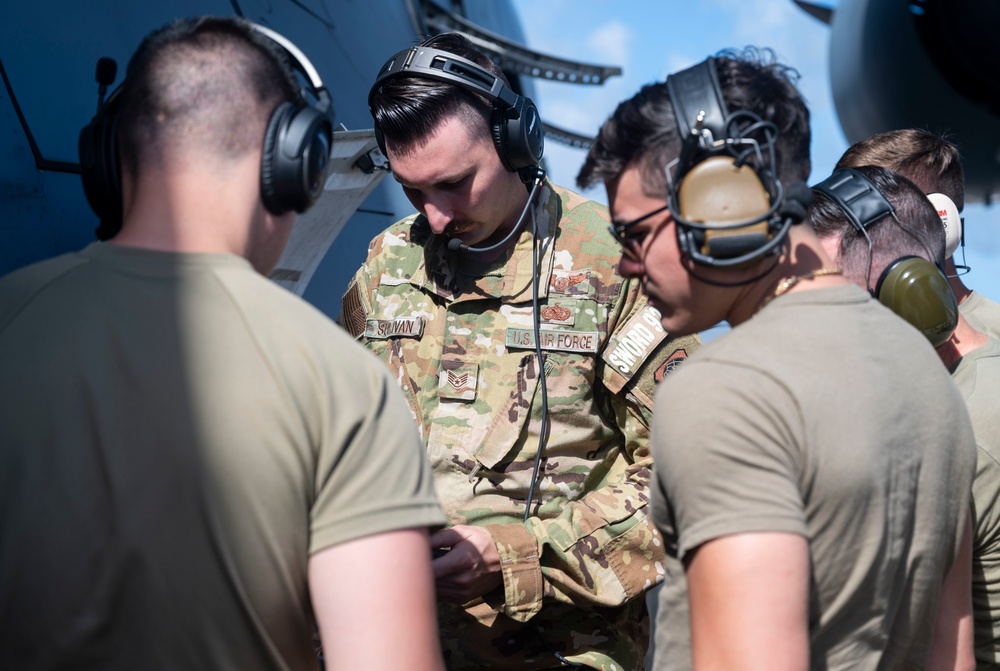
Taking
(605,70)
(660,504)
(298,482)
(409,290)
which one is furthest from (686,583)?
(605,70)

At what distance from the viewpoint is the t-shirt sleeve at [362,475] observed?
1.26 metres

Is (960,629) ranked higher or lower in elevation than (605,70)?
lower

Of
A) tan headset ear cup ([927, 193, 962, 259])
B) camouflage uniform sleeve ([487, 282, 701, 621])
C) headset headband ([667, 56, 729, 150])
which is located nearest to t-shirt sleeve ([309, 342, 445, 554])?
headset headband ([667, 56, 729, 150])

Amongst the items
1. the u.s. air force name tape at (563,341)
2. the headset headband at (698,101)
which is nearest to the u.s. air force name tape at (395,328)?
the u.s. air force name tape at (563,341)

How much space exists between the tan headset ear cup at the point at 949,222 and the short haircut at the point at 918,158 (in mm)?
218

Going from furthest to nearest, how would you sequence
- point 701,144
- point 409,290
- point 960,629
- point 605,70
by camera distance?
point 605,70
point 409,290
point 960,629
point 701,144

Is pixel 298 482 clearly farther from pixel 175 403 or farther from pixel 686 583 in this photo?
pixel 686 583

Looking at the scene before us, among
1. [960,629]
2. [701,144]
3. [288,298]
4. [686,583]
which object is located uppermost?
[701,144]

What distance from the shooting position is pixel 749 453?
4.11 ft

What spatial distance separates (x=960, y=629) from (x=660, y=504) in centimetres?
76

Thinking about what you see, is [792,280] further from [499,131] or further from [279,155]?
[499,131]

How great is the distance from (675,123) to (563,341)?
1015 mm

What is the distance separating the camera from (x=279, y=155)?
4.63 ft

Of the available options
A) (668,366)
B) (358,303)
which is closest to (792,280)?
(668,366)
